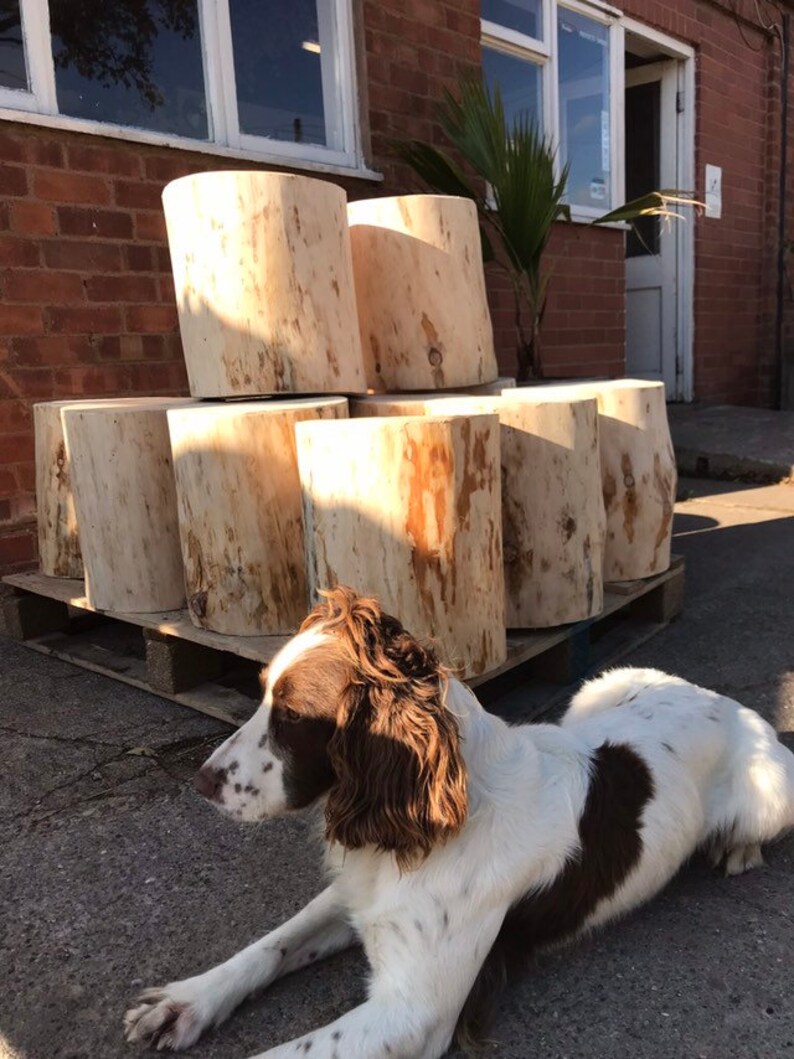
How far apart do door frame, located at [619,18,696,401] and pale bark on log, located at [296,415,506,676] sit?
6955mm

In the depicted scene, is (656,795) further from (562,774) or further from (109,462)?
(109,462)

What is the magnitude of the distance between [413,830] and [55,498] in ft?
9.03

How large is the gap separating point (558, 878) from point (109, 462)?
7.56 feet

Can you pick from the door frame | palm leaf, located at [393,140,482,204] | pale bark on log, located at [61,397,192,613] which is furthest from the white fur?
the door frame

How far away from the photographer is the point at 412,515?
2.79 meters

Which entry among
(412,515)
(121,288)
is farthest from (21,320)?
(412,515)

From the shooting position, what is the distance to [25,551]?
4.58 meters

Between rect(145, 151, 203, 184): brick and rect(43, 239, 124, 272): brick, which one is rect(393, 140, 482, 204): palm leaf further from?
rect(43, 239, 124, 272): brick

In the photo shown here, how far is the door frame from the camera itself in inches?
349

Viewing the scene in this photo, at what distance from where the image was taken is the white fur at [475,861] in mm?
→ 1768

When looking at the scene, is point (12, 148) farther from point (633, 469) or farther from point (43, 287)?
point (633, 469)

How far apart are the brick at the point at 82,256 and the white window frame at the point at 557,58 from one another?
388 cm

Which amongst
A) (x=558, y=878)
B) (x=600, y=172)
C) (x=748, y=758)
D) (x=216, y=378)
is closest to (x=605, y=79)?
(x=600, y=172)

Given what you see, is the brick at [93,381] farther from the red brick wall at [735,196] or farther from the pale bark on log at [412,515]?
the red brick wall at [735,196]
